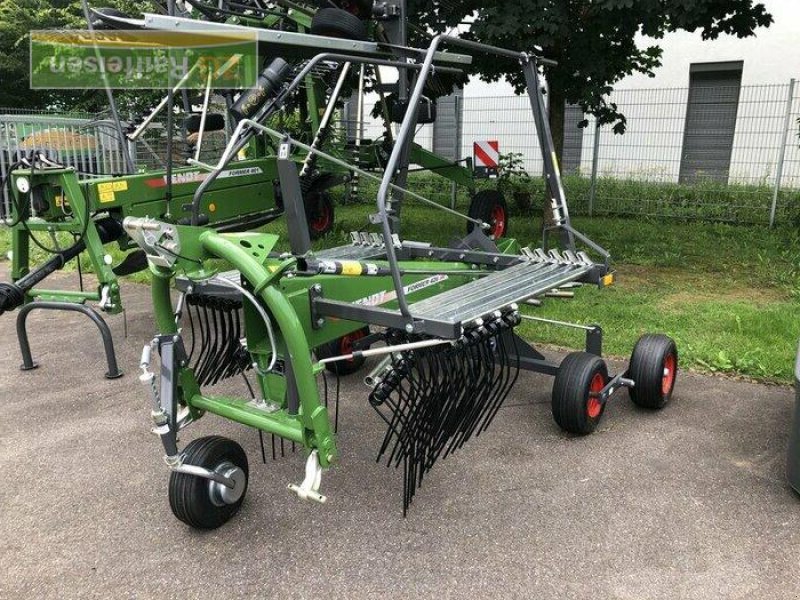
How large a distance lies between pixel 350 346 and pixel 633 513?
2031 millimetres

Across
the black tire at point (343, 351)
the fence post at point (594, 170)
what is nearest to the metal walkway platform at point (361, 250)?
the black tire at point (343, 351)

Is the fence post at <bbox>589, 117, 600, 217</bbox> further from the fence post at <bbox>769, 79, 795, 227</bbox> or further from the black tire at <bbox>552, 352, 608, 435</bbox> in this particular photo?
the black tire at <bbox>552, 352, 608, 435</bbox>

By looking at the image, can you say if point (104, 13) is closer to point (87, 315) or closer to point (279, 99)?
point (279, 99)

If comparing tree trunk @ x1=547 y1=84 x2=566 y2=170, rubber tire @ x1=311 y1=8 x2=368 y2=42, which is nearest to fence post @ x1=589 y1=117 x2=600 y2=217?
tree trunk @ x1=547 y1=84 x2=566 y2=170

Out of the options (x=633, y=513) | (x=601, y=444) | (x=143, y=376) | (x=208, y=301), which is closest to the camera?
(x=143, y=376)

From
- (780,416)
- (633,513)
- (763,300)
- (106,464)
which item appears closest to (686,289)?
(763,300)

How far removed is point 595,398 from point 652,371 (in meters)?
0.37

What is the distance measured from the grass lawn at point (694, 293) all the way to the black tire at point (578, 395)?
1.17 metres

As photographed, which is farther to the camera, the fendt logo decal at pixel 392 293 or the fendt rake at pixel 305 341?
the fendt logo decal at pixel 392 293

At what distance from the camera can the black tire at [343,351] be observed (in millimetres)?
4238

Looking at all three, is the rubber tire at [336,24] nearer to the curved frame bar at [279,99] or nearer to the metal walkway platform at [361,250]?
the curved frame bar at [279,99]

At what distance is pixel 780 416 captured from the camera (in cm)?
374

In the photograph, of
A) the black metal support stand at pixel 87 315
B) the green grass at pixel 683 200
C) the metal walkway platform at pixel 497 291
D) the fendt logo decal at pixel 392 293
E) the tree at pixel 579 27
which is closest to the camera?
the metal walkway platform at pixel 497 291

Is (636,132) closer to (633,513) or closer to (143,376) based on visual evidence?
(633,513)
